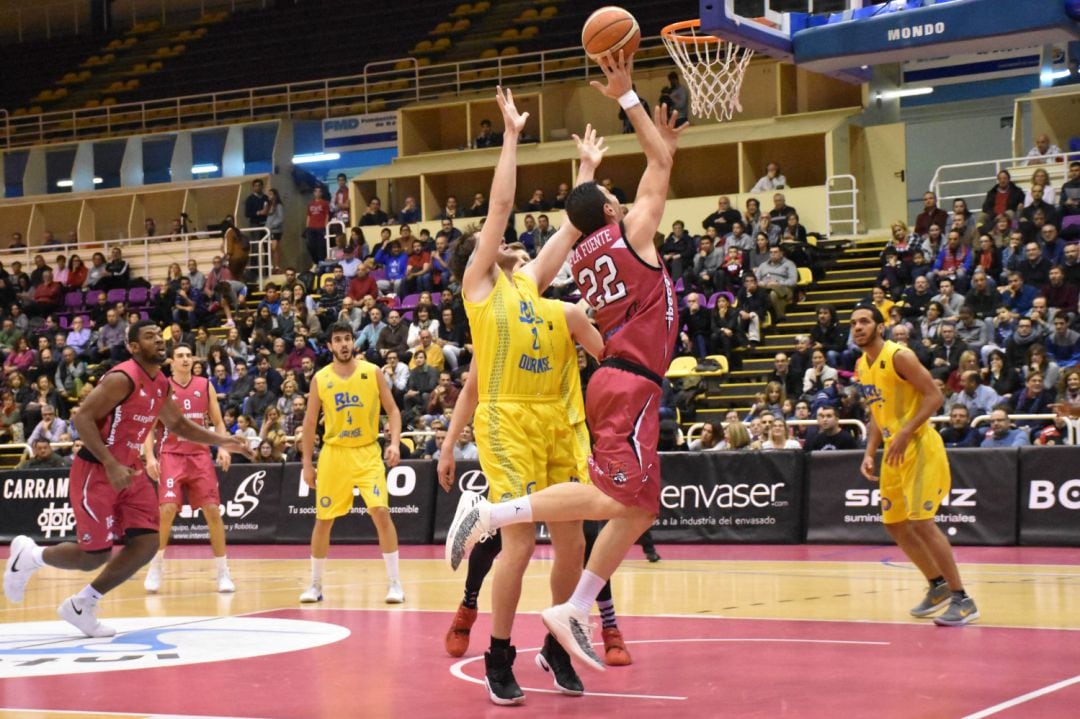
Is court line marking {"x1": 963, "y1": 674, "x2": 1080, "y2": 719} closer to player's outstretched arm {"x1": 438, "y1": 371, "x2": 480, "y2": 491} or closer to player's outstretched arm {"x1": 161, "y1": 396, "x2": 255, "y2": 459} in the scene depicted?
player's outstretched arm {"x1": 438, "y1": 371, "x2": 480, "y2": 491}

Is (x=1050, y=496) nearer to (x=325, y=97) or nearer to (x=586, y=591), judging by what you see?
(x=586, y=591)

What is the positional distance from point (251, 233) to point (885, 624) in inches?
928

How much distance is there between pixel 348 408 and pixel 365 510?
7106 mm

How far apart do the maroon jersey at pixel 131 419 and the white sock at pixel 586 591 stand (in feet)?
11.8

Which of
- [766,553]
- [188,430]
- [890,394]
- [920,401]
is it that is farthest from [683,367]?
[188,430]

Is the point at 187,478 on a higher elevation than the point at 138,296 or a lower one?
lower

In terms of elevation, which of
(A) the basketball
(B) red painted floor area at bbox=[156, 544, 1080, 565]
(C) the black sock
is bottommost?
(B) red painted floor area at bbox=[156, 544, 1080, 565]

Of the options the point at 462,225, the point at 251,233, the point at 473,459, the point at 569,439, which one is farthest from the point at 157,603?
the point at 251,233

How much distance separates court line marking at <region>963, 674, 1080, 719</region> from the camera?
558 cm

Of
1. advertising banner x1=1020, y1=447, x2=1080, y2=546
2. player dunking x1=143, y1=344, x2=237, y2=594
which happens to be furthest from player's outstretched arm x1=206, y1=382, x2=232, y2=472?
advertising banner x1=1020, y1=447, x2=1080, y2=546

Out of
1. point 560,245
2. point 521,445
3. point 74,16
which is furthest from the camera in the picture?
point 74,16

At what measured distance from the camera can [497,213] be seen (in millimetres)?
6543

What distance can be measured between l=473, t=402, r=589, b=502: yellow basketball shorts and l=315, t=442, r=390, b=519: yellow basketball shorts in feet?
13.4

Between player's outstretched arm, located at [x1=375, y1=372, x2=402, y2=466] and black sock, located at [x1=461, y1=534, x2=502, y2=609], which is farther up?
player's outstretched arm, located at [x1=375, y1=372, x2=402, y2=466]
